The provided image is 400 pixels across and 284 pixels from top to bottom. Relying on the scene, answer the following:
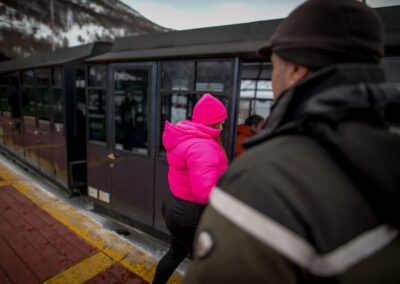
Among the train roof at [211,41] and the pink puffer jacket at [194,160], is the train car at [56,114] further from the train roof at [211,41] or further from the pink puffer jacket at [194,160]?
the pink puffer jacket at [194,160]

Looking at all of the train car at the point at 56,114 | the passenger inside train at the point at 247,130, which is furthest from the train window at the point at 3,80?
the passenger inside train at the point at 247,130

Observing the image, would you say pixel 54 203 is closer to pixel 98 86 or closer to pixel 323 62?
pixel 98 86

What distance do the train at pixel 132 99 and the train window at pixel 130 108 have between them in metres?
0.02

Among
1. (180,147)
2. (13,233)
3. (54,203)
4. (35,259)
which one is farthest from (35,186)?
(180,147)

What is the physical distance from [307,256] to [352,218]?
5.8 inches

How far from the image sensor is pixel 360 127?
1.99 ft

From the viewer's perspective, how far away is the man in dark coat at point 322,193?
57 centimetres

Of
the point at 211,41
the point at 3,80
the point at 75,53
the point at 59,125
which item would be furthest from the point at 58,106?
the point at 3,80

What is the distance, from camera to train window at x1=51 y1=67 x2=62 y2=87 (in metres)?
5.00

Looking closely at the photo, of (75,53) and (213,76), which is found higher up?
(75,53)

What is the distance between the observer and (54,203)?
470cm

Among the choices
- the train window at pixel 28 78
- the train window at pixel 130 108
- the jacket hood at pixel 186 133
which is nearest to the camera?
the jacket hood at pixel 186 133

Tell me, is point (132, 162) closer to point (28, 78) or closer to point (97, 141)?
point (97, 141)

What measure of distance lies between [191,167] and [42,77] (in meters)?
5.30
